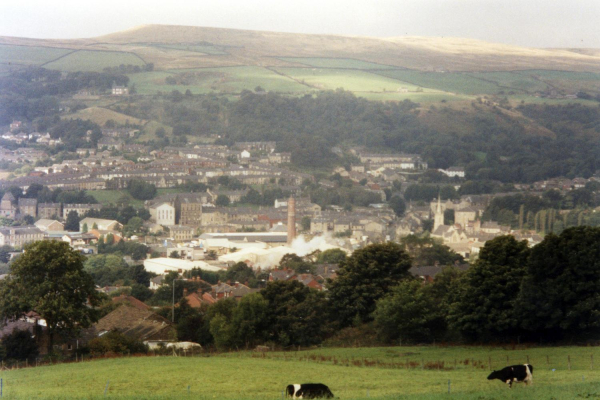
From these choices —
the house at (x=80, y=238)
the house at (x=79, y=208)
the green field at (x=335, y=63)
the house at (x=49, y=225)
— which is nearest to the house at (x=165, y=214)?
the house at (x=79, y=208)

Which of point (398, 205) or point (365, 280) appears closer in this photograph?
point (365, 280)

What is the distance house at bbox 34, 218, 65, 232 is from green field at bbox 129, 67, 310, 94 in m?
22.3

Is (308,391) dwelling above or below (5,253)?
above

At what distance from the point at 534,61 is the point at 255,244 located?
36.9 meters

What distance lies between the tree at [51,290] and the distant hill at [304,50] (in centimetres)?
5113

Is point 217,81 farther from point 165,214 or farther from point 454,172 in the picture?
point 165,214

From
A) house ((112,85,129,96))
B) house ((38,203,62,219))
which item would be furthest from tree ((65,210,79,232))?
house ((112,85,129,96))

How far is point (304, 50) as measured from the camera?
210ft

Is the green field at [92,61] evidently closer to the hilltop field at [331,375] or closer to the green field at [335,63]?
the green field at [335,63]

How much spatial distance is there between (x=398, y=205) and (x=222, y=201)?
344 inches

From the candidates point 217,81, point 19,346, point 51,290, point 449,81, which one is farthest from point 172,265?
point 449,81

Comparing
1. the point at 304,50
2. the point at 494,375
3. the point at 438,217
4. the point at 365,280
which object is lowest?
the point at 438,217

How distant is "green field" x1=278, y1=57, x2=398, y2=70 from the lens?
207 ft

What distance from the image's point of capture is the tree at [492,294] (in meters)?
11.5
